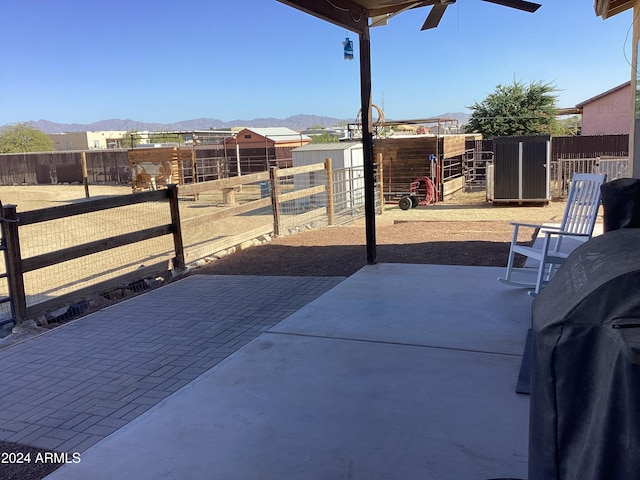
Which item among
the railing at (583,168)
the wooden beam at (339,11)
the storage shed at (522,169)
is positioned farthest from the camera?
the railing at (583,168)

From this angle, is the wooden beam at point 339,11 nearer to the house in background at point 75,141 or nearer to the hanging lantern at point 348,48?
the hanging lantern at point 348,48

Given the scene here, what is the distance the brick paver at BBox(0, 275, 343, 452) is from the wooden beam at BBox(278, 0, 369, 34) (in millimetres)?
2807

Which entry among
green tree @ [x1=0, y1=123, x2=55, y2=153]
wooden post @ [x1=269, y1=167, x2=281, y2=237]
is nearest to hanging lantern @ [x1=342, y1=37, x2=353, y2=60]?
wooden post @ [x1=269, y1=167, x2=281, y2=237]

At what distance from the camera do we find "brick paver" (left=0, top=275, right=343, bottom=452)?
339 centimetres

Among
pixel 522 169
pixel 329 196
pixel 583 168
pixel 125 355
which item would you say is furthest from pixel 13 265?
pixel 583 168

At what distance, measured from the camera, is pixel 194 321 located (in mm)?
5262

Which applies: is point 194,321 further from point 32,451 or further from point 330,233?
point 330,233

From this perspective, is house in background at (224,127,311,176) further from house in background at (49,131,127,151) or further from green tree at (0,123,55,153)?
house in background at (49,131,127,151)

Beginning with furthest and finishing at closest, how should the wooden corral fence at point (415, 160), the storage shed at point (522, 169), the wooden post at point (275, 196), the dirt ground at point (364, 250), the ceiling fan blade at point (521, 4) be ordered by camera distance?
the wooden corral fence at point (415, 160) → the storage shed at point (522, 169) → the wooden post at point (275, 196) → the dirt ground at point (364, 250) → the ceiling fan blade at point (521, 4)

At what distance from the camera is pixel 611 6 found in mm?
7844

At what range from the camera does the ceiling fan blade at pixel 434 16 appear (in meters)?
6.18

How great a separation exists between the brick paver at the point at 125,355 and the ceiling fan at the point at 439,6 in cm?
322

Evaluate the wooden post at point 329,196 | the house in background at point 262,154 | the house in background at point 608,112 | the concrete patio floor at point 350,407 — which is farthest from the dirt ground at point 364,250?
the house in background at point 608,112

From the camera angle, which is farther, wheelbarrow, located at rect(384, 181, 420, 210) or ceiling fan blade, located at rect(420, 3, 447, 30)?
wheelbarrow, located at rect(384, 181, 420, 210)
